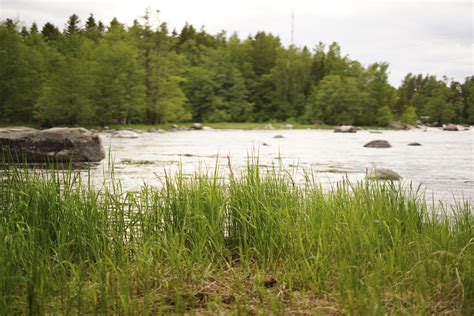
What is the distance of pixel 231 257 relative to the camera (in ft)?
14.2

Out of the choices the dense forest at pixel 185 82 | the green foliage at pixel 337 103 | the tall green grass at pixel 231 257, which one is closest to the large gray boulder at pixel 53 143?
the tall green grass at pixel 231 257

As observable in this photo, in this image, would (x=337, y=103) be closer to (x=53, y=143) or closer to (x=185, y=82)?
(x=185, y=82)

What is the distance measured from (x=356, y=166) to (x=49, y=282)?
41.8 ft

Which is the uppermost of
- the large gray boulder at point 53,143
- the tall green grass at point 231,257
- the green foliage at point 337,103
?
the green foliage at point 337,103

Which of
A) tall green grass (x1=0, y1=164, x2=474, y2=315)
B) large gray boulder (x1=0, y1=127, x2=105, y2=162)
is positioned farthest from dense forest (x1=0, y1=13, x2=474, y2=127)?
tall green grass (x1=0, y1=164, x2=474, y2=315)

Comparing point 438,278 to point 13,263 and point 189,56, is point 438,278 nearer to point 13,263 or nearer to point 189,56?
point 13,263

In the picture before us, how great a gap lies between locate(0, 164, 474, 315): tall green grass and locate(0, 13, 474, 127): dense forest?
37400mm

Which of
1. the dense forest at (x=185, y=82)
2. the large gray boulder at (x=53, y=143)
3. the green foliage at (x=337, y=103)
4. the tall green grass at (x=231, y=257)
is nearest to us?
the tall green grass at (x=231, y=257)

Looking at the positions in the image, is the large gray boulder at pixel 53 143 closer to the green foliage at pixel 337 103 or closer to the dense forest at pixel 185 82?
the dense forest at pixel 185 82

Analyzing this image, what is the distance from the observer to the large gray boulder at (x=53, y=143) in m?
13.9

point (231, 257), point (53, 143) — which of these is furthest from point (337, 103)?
point (231, 257)

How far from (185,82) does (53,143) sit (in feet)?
211

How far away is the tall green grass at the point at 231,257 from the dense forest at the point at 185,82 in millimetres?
37400

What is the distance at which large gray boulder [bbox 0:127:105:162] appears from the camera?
13906mm
